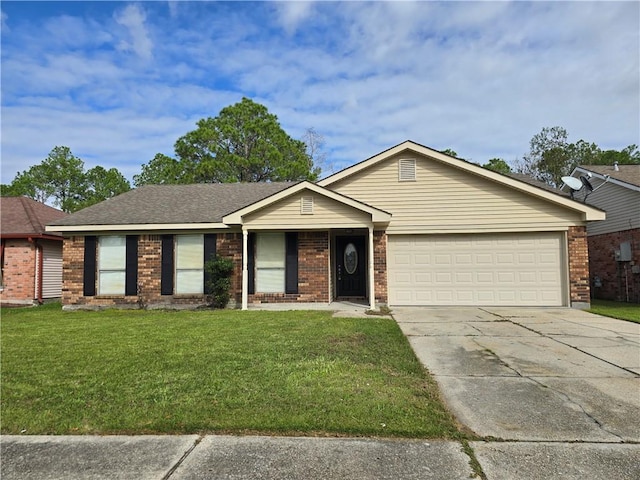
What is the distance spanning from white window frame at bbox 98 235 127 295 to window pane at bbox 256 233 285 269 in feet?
13.3

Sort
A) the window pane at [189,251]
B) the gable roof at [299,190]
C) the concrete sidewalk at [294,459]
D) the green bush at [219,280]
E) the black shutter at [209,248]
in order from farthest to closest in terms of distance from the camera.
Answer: the window pane at [189,251], the black shutter at [209,248], the green bush at [219,280], the gable roof at [299,190], the concrete sidewalk at [294,459]

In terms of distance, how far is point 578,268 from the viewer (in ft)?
36.7

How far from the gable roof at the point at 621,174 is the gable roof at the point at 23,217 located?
20167mm

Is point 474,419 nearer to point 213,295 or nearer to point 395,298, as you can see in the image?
point 395,298

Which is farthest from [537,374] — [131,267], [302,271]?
[131,267]

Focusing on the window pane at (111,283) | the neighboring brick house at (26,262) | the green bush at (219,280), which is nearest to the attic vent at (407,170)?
the green bush at (219,280)

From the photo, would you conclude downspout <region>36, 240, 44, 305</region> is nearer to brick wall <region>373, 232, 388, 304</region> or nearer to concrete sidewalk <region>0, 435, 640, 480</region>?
brick wall <region>373, 232, 388, 304</region>

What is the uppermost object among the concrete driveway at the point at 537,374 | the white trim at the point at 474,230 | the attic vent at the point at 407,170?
the attic vent at the point at 407,170

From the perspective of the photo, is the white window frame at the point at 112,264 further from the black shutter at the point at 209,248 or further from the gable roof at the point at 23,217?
the gable roof at the point at 23,217

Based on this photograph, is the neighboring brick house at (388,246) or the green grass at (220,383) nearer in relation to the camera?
Result: the green grass at (220,383)

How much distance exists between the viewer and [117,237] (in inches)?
480

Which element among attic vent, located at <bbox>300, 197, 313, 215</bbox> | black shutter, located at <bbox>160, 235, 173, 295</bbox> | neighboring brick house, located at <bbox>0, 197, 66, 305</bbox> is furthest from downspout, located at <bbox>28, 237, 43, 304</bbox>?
attic vent, located at <bbox>300, 197, 313, 215</bbox>

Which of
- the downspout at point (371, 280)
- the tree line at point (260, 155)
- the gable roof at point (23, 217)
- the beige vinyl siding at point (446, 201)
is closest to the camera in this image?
the downspout at point (371, 280)

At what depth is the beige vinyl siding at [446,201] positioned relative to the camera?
451 inches
